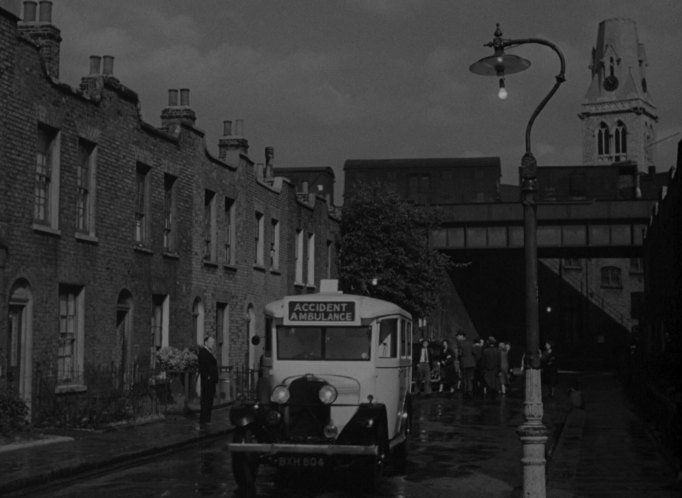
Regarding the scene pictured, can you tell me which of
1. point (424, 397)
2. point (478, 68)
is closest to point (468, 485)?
point (478, 68)

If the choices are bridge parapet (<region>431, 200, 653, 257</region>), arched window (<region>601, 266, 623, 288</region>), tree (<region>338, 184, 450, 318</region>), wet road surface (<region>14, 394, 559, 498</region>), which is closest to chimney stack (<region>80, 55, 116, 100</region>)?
wet road surface (<region>14, 394, 559, 498</region>)

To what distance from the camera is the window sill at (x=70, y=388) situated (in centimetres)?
2103

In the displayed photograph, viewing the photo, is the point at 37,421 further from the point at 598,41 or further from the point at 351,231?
the point at 598,41

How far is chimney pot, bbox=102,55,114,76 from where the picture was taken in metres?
Result: 24.3

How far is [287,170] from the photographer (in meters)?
88.8

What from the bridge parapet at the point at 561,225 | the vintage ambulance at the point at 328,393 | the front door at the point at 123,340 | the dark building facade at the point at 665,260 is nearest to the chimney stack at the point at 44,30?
the front door at the point at 123,340

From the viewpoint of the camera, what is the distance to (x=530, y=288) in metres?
11.0

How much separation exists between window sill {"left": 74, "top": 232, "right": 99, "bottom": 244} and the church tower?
132316 millimetres

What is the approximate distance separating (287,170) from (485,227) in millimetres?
38188

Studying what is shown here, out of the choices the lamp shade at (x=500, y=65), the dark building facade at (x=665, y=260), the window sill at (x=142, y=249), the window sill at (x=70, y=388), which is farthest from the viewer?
the window sill at (x=142, y=249)

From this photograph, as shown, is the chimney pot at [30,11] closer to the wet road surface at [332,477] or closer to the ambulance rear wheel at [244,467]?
the wet road surface at [332,477]

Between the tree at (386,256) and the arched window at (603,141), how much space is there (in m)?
111

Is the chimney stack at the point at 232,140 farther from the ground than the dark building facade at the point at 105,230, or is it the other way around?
the chimney stack at the point at 232,140

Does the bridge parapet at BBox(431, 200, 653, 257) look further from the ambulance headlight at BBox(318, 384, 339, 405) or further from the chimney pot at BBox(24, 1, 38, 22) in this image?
the ambulance headlight at BBox(318, 384, 339, 405)
